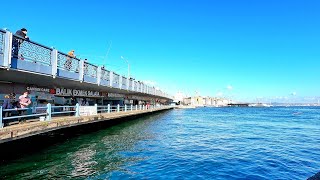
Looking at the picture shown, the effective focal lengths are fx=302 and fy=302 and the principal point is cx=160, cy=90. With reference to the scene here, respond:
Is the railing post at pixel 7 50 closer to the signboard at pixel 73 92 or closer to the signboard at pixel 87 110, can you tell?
the signboard at pixel 87 110

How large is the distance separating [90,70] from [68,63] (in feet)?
14.3

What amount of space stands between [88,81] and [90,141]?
6070 mm

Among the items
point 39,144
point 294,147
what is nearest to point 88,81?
point 39,144

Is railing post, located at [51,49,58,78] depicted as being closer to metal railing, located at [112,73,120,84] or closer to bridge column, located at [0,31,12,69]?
bridge column, located at [0,31,12,69]

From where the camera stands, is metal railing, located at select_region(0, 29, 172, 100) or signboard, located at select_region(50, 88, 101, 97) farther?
signboard, located at select_region(50, 88, 101, 97)

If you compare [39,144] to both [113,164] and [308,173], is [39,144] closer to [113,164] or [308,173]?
[113,164]

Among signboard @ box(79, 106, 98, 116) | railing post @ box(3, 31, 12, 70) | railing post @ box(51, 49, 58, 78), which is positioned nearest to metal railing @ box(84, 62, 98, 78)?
signboard @ box(79, 106, 98, 116)

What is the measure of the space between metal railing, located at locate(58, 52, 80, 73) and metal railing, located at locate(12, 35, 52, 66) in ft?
4.90

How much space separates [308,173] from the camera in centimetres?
1170

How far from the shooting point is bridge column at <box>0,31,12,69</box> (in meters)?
13.0

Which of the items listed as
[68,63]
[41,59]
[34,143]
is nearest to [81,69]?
[68,63]

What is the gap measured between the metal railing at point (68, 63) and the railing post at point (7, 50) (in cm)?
552

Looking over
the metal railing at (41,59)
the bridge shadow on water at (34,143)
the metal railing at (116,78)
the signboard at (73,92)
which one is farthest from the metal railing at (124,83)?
the bridge shadow on water at (34,143)

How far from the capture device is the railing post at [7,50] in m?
13.0
